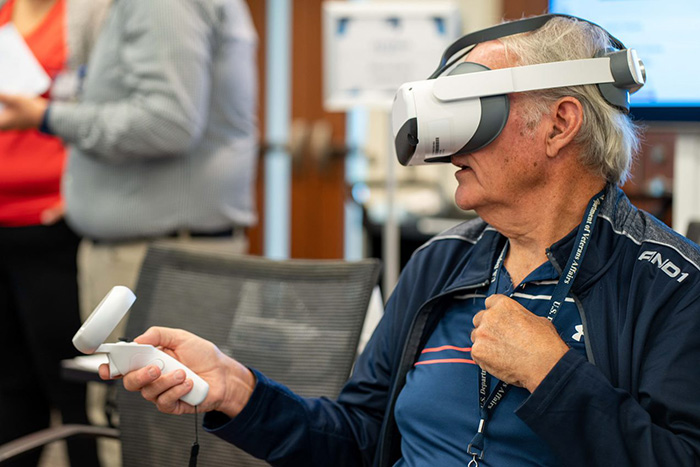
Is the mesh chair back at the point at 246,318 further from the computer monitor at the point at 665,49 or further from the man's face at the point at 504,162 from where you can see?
the computer monitor at the point at 665,49

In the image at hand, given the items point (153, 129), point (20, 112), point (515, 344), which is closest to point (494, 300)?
point (515, 344)

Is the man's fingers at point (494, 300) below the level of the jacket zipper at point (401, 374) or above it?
above

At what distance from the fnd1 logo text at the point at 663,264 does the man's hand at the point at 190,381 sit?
2.07 ft

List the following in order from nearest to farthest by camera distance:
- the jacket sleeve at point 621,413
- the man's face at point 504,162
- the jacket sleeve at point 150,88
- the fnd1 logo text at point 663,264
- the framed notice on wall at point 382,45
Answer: the jacket sleeve at point 621,413
the fnd1 logo text at point 663,264
the man's face at point 504,162
the jacket sleeve at point 150,88
the framed notice on wall at point 382,45

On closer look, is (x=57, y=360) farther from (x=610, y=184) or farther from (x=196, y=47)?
(x=610, y=184)

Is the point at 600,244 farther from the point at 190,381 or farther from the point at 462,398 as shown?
the point at 190,381

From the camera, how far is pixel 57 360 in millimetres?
2324

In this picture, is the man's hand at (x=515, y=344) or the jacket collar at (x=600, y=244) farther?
the jacket collar at (x=600, y=244)

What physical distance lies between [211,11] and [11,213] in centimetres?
83

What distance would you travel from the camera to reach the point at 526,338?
110cm

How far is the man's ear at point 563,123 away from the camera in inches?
48.3

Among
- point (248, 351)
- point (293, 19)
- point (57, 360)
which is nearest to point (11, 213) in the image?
point (57, 360)

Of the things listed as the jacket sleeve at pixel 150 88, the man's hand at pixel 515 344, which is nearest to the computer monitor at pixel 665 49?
the jacket sleeve at pixel 150 88

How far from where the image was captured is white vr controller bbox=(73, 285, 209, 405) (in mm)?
1127
